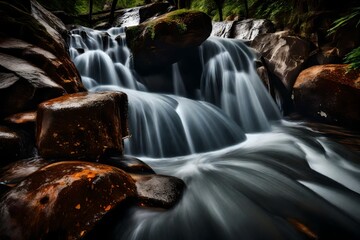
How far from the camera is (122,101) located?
3.67 meters

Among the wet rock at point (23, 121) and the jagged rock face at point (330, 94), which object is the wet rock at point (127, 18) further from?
the wet rock at point (23, 121)

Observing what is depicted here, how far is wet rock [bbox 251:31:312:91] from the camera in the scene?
696cm

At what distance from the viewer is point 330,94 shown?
575 cm

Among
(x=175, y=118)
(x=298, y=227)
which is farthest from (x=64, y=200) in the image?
(x=175, y=118)

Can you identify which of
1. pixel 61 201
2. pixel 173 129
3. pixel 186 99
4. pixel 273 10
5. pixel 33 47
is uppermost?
pixel 273 10

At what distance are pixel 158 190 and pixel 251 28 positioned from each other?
1000cm

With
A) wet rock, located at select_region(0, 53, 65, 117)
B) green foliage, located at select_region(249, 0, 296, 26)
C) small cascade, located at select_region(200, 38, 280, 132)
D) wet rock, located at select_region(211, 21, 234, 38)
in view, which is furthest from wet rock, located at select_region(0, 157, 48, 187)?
wet rock, located at select_region(211, 21, 234, 38)

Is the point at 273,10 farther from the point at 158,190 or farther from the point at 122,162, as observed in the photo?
the point at 158,190

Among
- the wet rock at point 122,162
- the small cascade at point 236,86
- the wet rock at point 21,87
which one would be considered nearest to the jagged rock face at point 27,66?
the wet rock at point 21,87

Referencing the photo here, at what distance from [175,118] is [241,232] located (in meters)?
3.80

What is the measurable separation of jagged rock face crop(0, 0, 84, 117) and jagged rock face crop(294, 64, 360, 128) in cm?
594

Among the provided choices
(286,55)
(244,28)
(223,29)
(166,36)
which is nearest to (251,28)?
(244,28)

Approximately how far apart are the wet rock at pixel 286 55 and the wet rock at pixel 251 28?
6.91ft

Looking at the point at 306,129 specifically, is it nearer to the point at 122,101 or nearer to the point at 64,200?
the point at 122,101
